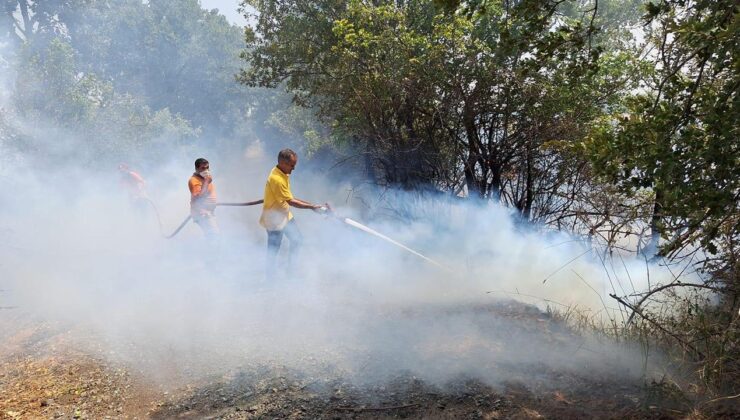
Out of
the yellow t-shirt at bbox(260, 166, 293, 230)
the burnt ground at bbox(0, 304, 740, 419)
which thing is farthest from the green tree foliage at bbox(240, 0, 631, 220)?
the burnt ground at bbox(0, 304, 740, 419)

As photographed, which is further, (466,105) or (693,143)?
(466,105)

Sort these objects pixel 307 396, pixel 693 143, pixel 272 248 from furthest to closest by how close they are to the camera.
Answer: pixel 272 248, pixel 307 396, pixel 693 143

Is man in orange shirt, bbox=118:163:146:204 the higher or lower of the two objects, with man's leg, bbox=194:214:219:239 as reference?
higher

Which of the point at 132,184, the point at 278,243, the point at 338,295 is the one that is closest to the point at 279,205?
the point at 278,243

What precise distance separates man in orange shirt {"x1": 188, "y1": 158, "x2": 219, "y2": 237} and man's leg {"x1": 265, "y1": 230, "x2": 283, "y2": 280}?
4.34 feet

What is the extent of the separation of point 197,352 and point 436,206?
454 centimetres

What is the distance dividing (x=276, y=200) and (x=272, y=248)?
0.65 metres

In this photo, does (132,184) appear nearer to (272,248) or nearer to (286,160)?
(272,248)

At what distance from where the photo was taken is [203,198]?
24.7ft

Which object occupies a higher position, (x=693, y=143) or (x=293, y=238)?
(x=693, y=143)

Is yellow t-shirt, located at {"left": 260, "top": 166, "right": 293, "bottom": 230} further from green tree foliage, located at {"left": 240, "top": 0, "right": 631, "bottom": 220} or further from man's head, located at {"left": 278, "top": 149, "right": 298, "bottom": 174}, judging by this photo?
green tree foliage, located at {"left": 240, "top": 0, "right": 631, "bottom": 220}

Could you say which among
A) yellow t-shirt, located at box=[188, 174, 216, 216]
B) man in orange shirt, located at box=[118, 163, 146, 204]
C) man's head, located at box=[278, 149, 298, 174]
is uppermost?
man in orange shirt, located at box=[118, 163, 146, 204]

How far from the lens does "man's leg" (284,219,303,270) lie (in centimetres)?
675

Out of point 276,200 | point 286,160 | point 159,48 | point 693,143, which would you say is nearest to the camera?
point 693,143
